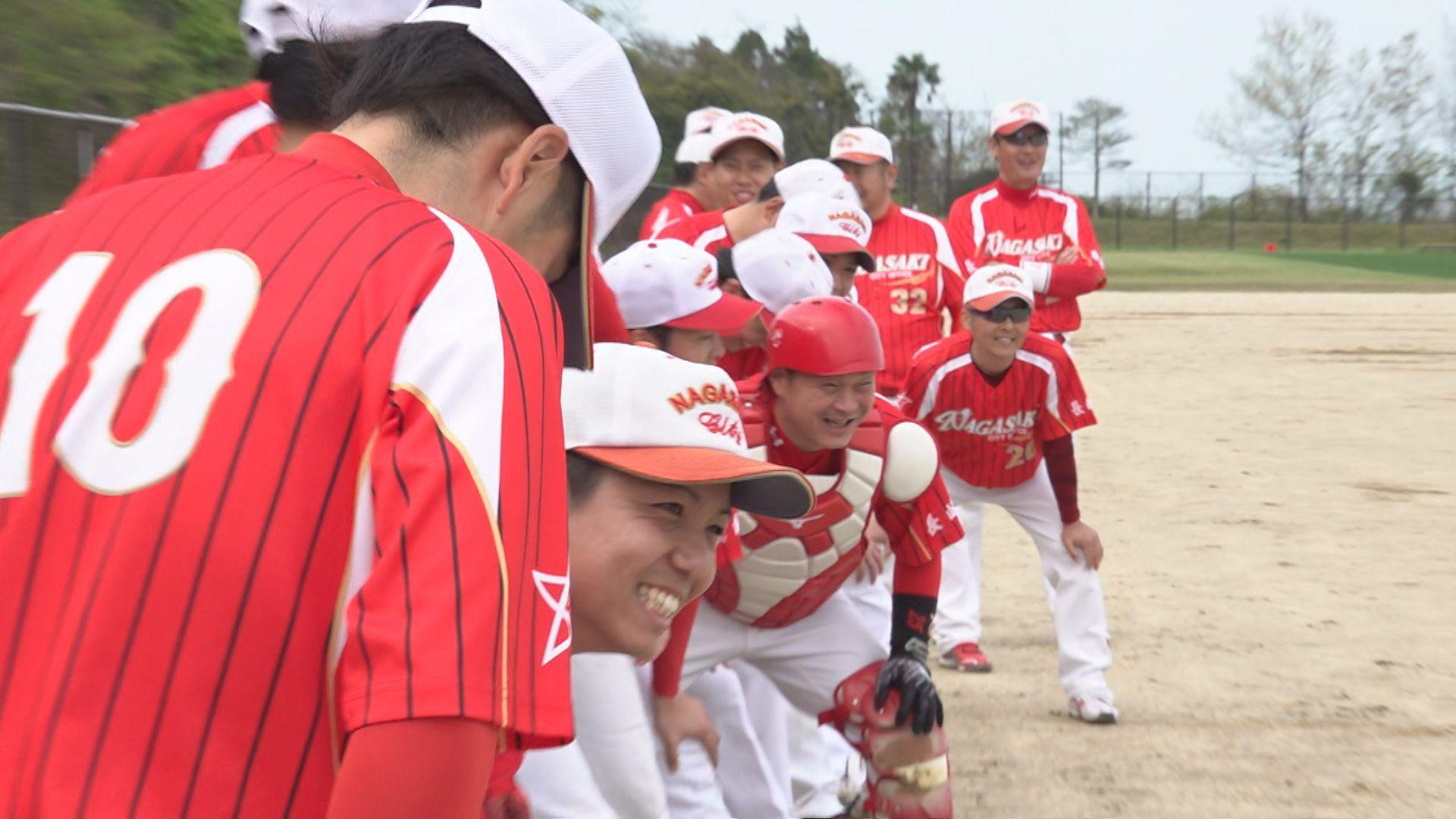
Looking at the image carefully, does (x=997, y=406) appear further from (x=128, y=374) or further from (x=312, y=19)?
(x=128, y=374)

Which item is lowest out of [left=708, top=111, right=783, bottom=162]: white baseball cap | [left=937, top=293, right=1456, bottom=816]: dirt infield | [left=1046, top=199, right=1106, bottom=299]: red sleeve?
[left=937, top=293, right=1456, bottom=816]: dirt infield

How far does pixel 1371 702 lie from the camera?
5.84 meters

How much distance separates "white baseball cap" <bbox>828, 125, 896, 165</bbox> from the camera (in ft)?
25.7

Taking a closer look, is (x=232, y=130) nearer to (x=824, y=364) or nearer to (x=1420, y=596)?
(x=824, y=364)

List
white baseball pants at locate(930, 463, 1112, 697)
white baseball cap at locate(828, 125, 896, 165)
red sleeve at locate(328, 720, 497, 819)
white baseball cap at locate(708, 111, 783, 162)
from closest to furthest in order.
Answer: red sleeve at locate(328, 720, 497, 819), white baseball pants at locate(930, 463, 1112, 697), white baseball cap at locate(708, 111, 783, 162), white baseball cap at locate(828, 125, 896, 165)

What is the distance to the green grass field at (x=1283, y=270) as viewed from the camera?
115 ft

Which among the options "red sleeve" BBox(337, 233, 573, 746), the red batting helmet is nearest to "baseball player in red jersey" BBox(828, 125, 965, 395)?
the red batting helmet

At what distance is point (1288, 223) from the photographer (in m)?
56.7

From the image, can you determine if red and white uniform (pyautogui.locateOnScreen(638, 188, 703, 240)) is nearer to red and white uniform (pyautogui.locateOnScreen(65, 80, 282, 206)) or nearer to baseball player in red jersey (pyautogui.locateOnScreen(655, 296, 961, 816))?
baseball player in red jersey (pyautogui.locateOnScreen(655, 296, 961, 816))

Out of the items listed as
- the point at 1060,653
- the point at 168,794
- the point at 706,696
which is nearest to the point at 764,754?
the point at 706,696

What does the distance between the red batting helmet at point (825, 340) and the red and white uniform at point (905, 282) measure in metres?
3.01

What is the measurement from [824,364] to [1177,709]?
2481mm

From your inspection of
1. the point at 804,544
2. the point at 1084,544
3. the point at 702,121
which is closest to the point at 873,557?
the point at 804,544

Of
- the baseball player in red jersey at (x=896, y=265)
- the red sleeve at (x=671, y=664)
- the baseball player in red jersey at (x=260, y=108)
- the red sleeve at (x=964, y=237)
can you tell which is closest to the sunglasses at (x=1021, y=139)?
the red sleeve at (x=964, y=237)
